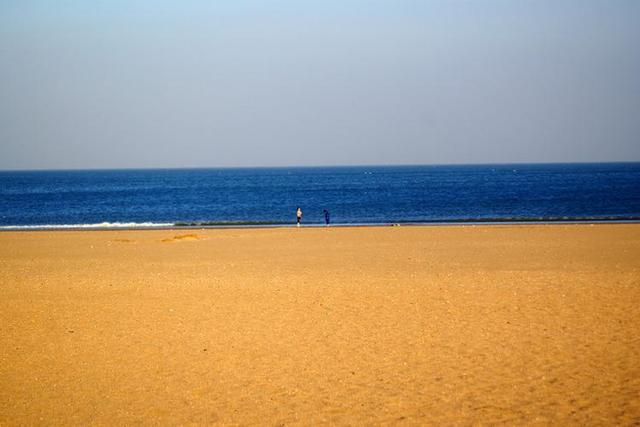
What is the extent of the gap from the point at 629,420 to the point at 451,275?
1001 cm

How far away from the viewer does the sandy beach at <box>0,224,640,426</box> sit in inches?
333

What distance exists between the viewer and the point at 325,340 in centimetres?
1155

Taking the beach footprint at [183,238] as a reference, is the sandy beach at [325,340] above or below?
above

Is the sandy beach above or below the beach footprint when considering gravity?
above

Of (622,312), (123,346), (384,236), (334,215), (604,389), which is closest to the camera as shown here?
(604,389)

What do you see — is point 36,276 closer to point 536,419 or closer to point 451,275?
point 451,275

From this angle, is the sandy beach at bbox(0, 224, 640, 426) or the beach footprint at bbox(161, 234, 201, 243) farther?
the beach footprint at bbox(161, 234, 201, 243)

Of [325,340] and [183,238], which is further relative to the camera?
[183,238]

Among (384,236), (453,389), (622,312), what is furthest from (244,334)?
(384,236)

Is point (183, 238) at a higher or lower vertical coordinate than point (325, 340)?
lower

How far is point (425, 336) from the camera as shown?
1167cm

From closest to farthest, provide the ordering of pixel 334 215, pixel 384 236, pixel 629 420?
pixel 629 420, pixel 384 236, pixel 334 215

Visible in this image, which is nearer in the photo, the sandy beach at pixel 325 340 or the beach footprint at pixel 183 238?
the sandy beach at pixel 325 340

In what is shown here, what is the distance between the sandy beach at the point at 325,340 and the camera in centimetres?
847
